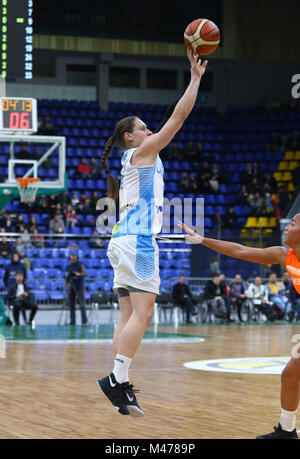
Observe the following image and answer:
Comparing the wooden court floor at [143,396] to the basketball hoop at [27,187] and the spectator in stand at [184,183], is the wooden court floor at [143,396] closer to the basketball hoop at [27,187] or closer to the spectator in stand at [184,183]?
the basketball hoop at [27,187]

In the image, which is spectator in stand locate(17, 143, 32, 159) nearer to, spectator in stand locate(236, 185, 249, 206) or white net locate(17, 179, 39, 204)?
spectator in stand locate(236, 185, 249, 206)

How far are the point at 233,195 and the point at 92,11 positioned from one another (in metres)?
8.13

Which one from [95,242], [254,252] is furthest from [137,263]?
[95,242]

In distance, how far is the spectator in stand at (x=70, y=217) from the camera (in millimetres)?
22938

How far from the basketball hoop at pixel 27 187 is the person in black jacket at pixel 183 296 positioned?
173 inches

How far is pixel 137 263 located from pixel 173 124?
3.02 ft

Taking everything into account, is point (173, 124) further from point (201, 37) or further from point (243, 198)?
→ point (243, 198)

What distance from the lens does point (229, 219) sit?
24.8 m

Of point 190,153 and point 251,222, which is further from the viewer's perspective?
point 190,153

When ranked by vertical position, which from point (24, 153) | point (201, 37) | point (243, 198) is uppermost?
point (24, 153)

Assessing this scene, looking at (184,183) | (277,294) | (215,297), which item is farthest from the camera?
(184,183)

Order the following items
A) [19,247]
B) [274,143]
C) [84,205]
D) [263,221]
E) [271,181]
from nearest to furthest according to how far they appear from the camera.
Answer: [19,247]
[84,205]
[263,221]
[271,181]
[274,143]

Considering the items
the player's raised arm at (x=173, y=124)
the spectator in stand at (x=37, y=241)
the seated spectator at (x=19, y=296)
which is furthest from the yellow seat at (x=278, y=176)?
the player's raised arm at (x=173, y=124)

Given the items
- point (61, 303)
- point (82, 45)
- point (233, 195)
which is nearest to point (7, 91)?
point (82, 45)
